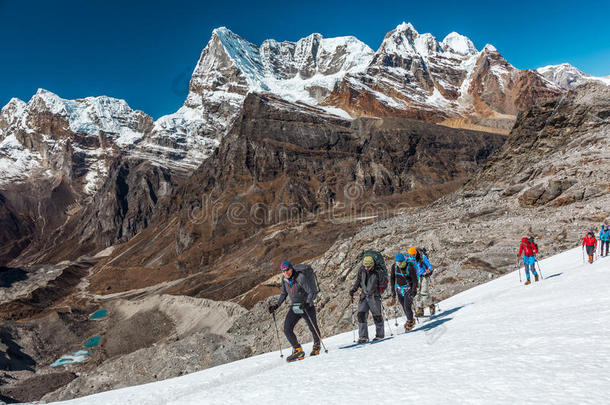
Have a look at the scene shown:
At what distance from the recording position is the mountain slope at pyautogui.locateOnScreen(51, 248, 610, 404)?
4.77 meters

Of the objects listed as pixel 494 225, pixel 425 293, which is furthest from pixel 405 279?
pixel 494 225

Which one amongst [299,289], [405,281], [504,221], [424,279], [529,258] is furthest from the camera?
[504,221]

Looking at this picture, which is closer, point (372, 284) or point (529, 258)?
point (372, 284)

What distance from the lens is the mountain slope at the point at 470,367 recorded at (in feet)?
15.7

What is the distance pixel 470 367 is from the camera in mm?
5770

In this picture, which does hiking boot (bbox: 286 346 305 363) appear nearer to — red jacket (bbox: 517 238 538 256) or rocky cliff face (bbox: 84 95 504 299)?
red jacket (bbox: 517 238 538 256)

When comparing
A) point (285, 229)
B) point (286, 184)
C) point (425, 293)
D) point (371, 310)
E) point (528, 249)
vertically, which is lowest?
point (425, 293)

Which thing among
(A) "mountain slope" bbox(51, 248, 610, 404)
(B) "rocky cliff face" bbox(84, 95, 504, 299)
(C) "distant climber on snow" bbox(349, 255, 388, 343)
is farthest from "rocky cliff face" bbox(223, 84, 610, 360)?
(B) "rocky cliff face" bbox(84, 95, 504, 299)

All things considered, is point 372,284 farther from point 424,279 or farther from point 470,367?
point 424,279

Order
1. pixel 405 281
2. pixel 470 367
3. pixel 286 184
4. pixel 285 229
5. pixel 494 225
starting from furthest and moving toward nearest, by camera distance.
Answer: pixel 286 184 < pixel 285 229 < pixel 494 225 < pixel 405 281 < pixel 470 367

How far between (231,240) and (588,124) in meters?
94.4

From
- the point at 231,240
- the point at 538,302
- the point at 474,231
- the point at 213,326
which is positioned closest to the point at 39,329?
the point at 213,326

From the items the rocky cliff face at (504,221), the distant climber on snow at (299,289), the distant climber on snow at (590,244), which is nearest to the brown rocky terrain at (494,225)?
the rocky cliff face at (504,221)

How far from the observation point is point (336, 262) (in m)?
30.7
